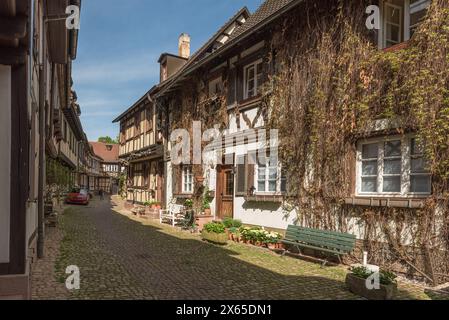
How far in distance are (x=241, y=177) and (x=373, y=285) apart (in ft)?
20.6

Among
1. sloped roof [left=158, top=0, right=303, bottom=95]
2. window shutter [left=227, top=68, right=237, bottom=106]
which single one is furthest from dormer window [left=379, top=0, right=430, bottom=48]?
window shutter [left=227, top=68, right=237, bottom=106]

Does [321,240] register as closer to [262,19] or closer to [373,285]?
[373,285]

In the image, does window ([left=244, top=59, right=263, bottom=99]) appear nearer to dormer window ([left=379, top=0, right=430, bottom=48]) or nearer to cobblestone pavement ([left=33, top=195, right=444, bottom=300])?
dormer window ([left=379, top=0, right=430, bottom=48])

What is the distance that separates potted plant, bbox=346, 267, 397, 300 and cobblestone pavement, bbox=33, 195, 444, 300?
179mm

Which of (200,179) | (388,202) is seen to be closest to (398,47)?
(388,202)

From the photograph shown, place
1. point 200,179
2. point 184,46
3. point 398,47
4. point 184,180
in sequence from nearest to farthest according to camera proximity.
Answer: point 398,47, point 200,179, point 184,180, point 184,46

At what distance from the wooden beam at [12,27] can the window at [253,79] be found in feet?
24.3

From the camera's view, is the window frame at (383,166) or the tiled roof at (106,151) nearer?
the window frame at (383,166)

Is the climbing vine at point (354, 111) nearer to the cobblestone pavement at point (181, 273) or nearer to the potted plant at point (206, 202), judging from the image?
the cobblestone pavement at point (181, 273)

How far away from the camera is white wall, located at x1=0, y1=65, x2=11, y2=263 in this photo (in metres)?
4.25

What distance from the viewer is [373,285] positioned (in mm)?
5418

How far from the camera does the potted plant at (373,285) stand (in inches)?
211

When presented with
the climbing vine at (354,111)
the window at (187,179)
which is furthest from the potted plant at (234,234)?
the window at (187,179)

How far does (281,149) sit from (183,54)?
45.7 ft
